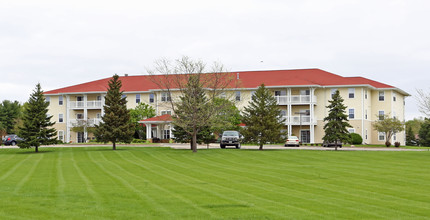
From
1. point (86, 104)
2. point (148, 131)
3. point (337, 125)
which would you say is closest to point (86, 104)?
point (86, 104)

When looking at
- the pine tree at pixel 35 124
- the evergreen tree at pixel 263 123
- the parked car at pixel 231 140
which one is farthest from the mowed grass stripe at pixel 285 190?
the pine tree at pixel 35 124

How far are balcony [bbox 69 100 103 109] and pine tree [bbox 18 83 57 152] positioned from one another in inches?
1112

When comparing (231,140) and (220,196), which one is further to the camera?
(231,140)

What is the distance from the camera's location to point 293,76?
68.2 metres

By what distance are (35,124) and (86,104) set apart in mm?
29489

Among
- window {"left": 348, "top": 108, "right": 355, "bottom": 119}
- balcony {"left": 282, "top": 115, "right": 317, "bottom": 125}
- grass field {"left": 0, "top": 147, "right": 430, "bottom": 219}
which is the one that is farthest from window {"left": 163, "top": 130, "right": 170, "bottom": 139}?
grass field {"left": 0, "top": 147, "right": 430, "bottom": 219}

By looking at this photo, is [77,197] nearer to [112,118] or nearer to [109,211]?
[109,211]

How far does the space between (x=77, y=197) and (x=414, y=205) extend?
8.73 meters

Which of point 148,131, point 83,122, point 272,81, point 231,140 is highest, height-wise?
point 272,81

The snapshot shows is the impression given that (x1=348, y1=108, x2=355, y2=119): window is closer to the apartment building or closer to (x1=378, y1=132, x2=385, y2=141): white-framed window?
the apartment building

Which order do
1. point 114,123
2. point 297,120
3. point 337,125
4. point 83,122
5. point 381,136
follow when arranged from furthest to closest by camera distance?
point 83,122 → point 381,136 → point 297,120 → point 337,125 → point 114,123

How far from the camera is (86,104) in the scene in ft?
234

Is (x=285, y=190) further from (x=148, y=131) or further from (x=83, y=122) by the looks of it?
(x=83, y=122)

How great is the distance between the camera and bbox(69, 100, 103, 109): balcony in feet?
233
